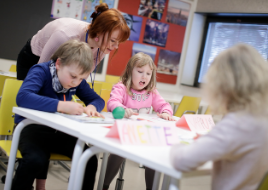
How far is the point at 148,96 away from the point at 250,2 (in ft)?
11.8

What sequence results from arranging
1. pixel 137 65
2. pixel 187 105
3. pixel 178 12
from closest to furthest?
pixel 137 65
pixel 187 105
pixel 178 12

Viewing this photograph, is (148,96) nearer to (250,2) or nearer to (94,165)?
(94,165)

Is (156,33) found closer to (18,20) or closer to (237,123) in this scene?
(18,20)

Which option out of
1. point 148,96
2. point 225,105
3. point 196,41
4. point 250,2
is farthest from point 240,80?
point 196,41

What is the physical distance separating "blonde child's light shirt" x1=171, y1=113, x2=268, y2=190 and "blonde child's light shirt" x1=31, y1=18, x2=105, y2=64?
45.6 inches

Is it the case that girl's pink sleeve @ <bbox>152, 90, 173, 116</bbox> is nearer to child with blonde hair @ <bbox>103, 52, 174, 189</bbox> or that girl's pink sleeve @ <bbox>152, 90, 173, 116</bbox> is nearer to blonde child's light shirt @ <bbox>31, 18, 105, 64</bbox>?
child with blonde hair @ <bbox>103, 52, 174, 189</bbox>

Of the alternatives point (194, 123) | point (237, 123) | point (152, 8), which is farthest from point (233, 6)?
point (237, 123)

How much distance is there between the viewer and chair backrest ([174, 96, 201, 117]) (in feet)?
10.3

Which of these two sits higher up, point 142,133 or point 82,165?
point 142,133

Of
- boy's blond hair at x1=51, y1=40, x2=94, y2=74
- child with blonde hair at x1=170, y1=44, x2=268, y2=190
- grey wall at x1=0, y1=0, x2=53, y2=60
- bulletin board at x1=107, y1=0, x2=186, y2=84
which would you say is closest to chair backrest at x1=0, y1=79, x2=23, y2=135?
boy's blond hair at x1=51, y1=40, x2=94, y2=74

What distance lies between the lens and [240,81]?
0.81 meters

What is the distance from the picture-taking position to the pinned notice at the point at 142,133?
998mm

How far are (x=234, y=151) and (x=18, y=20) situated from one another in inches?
148

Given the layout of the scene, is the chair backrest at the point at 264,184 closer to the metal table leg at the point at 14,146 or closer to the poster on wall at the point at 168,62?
the metal table leg at the point at 14,146
